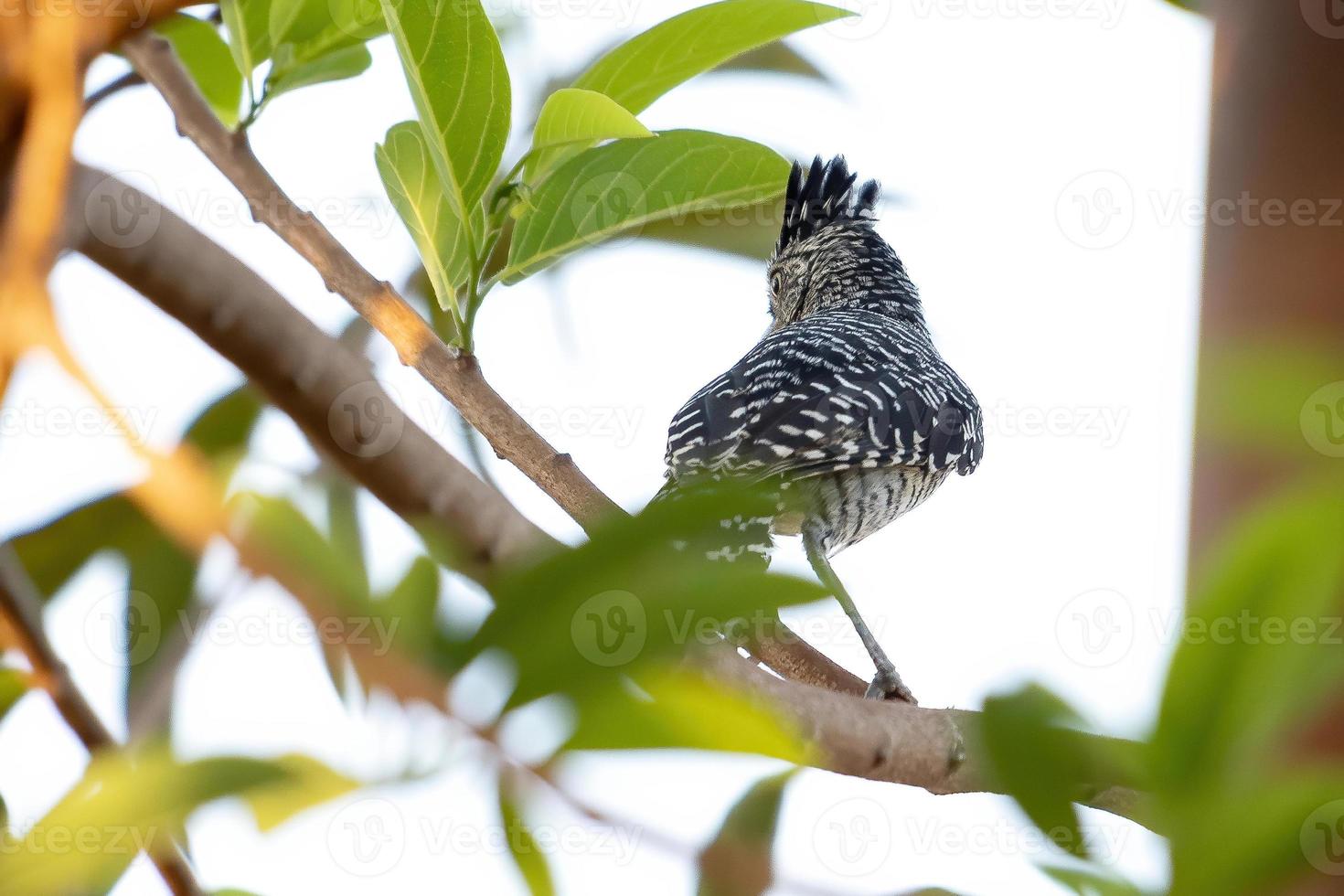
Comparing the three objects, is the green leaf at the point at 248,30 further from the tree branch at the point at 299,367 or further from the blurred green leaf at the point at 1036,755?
the blurred green leaf at the point at 1036,755

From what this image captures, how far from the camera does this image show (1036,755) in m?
0.54

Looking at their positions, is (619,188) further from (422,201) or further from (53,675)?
(53,675)

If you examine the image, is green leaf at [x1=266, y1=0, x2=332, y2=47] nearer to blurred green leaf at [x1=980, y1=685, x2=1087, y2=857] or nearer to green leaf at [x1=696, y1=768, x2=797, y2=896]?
green leaf at [x1=696, y1=768, x2=797, y2=896]

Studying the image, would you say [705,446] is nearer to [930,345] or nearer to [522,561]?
[930,345]

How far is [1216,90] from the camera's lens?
0.98m

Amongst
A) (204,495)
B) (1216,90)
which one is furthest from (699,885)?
(1216,90)

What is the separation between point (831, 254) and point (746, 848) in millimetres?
5785

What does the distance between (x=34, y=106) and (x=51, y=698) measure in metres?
0.33

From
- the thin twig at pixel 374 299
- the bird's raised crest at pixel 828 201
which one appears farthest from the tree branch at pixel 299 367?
the bird's raised crest at pixel 828 201

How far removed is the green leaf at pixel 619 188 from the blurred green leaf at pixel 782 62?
76cm

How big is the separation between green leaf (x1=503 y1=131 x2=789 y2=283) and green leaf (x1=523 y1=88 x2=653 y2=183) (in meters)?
0.12

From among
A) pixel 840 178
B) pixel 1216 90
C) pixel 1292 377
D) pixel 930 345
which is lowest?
pixel 1292 377

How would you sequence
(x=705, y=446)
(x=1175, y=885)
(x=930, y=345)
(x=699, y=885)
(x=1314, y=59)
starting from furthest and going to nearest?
(x=930, y=345) → (x=705, y=446) → (x=1314, y=59) → (x=699, y=885) → (x=1175, y=885)

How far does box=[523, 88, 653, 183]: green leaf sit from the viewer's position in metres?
1.37
